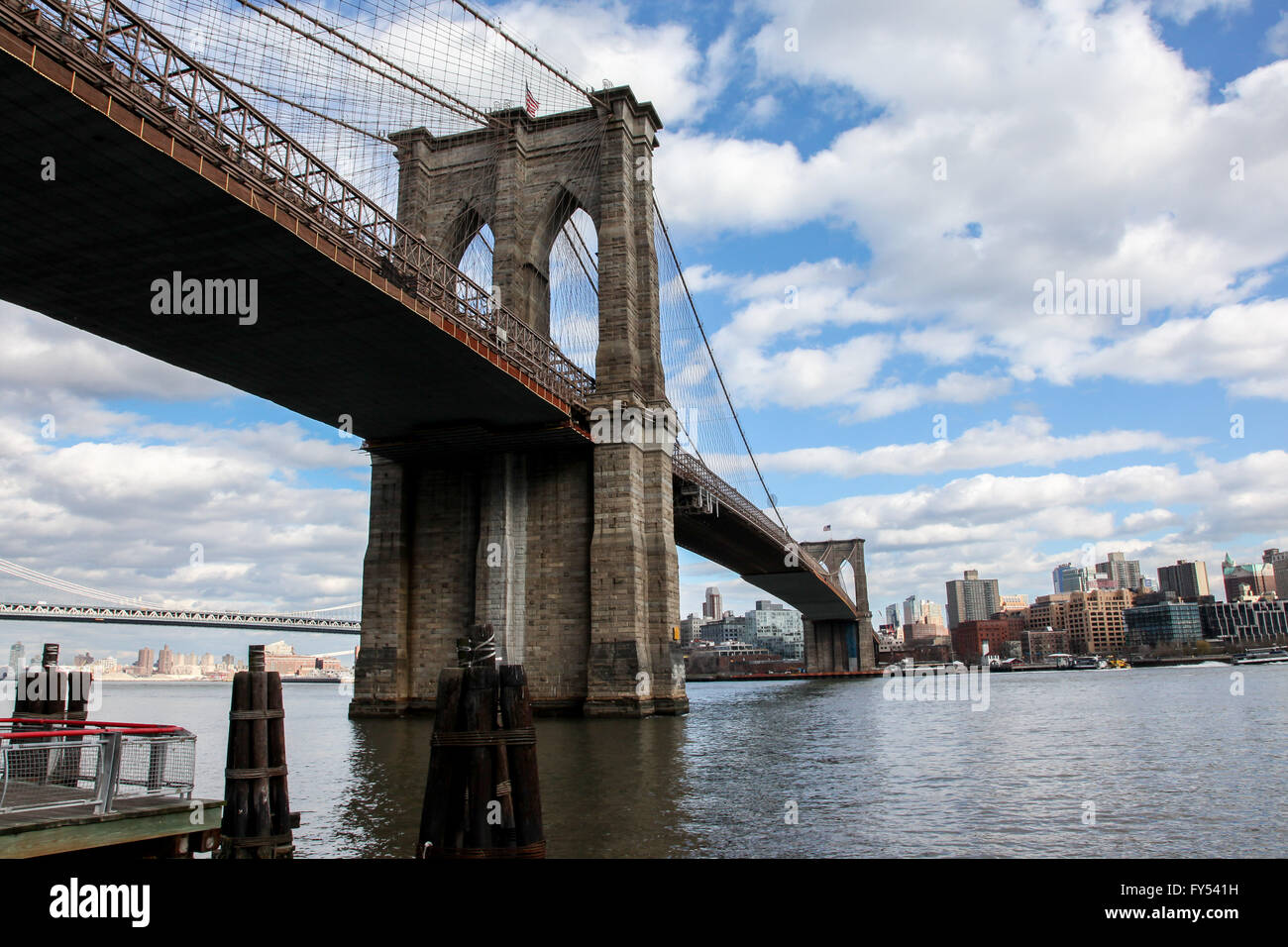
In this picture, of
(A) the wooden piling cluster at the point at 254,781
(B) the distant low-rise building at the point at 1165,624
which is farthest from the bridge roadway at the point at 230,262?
(B) the distant low-rise building at the point at 1165,624

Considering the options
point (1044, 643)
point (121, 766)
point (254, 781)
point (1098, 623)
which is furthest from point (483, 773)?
point (1044, 643)

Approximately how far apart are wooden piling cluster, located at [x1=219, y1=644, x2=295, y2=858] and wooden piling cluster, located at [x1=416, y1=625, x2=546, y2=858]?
3.41 m

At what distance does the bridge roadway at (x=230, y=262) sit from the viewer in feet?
55.9

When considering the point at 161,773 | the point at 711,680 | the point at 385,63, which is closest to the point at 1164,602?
the point at 711,680

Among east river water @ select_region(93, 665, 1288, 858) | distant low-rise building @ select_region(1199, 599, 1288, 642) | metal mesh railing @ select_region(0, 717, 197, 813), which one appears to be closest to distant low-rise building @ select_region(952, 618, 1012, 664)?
distant low-rise building @ select_region(1199, 599, 1288, 642)

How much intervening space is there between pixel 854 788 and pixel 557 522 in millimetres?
22852

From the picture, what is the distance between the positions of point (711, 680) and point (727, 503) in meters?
96.6

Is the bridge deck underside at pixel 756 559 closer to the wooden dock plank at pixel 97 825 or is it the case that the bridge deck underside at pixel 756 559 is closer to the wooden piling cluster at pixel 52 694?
the wooden piling cluster at pixel 52 694

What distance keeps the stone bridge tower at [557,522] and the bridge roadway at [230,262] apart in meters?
1.92

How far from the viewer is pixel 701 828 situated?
1301 centimetres

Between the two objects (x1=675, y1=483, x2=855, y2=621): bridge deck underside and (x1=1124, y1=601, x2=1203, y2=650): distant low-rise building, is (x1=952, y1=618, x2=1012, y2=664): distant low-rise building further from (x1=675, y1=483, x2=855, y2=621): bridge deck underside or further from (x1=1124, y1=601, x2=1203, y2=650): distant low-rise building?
(x1=675, y1=483, x2=855, y2=621): bridge deck underside

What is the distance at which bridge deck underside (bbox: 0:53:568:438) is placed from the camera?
59.4 ft

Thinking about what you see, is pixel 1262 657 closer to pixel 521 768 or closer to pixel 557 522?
pixel 557 522

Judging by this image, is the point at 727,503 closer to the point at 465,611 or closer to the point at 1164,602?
the point at 465,611
